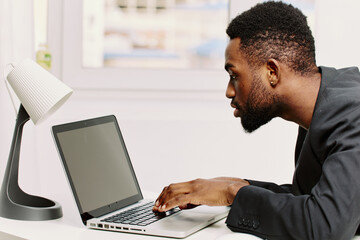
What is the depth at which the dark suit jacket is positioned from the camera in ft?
3.75

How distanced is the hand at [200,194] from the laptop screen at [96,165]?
0.52ft

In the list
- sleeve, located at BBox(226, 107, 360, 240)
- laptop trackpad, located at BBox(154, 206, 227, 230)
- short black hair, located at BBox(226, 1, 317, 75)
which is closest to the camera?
sleeve, located at BBox(226, 107, 360, 240)

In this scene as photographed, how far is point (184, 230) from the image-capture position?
123cm

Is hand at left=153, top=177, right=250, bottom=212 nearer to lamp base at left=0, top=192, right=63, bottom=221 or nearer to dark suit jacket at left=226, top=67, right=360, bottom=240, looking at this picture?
dark suit jacket at left=226, top=67, right=360, bottom=240

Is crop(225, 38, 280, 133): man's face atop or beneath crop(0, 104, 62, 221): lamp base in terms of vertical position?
atop

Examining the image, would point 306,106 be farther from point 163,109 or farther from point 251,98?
point 163,109

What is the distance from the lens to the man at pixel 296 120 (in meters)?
1.15

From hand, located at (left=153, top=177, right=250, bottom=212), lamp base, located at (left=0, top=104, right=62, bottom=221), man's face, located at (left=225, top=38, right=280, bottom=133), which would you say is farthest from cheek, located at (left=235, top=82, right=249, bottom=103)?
lamp base, located at (left=0, top=104, right=62, bottom=221)

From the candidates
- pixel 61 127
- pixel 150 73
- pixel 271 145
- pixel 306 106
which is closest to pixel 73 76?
pixel 150 73

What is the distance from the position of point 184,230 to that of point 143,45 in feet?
5.67

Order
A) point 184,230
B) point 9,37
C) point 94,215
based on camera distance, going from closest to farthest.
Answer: point 184,230 → point 94,215 → point 9,37

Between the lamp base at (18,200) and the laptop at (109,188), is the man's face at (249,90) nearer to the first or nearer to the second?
the laptop at (109,188)

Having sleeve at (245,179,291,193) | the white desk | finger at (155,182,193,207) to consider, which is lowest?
the white desk

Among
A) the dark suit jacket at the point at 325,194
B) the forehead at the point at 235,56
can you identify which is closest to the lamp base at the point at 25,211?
the dark suit jacket at the point at 325,194
